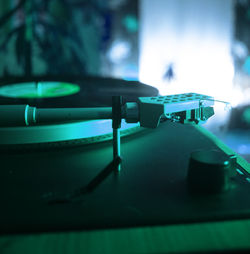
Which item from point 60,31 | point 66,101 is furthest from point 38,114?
point 60,31

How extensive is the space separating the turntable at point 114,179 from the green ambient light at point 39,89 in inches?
14.0

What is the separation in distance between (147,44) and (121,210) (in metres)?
1.69

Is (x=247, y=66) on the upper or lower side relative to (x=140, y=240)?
upper

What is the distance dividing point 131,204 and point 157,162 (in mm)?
157

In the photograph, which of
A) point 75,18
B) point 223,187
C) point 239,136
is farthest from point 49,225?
point 239,136

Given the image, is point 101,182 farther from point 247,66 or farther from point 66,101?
point 247,66

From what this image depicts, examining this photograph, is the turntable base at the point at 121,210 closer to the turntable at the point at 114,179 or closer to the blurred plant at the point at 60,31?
the turntable at the point at 114,179

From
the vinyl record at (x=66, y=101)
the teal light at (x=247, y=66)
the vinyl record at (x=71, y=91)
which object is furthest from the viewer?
the teal light at (x=247, y=66)

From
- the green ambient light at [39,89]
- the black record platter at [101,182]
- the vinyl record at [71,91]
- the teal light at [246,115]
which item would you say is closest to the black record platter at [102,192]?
the black record platter at [101,182]

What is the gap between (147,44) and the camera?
1.96 meters

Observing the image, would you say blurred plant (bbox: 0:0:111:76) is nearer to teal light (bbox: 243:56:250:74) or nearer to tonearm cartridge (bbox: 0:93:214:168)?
teal light (bbox: 243:56:250:74)

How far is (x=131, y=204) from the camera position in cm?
41

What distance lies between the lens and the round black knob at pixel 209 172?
0.41 metres

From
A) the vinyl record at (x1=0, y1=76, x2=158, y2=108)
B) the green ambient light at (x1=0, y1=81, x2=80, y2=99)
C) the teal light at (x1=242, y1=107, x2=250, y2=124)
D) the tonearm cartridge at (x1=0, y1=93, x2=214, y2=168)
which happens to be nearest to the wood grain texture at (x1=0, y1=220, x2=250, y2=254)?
the tonearm cartridge at (x1=0, y1=93, x2=214, y2=168)
